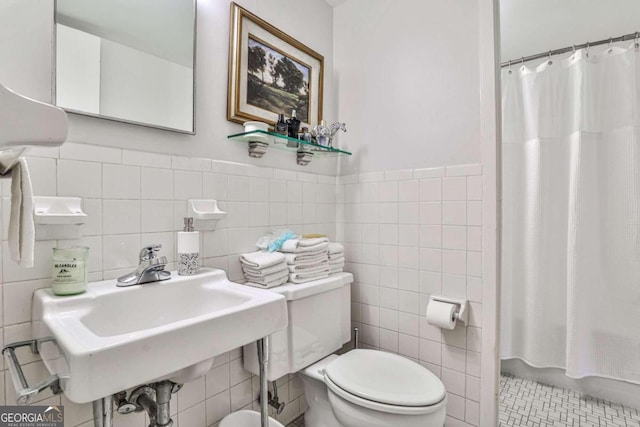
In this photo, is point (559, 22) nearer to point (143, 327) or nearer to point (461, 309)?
point (461, 309)

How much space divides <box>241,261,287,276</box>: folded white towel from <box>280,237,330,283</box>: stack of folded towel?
40 mm

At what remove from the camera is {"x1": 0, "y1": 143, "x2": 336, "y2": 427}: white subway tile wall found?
856 mm

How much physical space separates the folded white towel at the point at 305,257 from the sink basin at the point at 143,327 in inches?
12.4

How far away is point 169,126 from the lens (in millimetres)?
1134

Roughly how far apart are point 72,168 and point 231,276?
26.1 inches

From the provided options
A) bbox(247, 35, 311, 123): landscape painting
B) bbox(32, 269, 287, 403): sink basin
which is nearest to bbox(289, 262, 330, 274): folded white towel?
bbox(32, 269, 287, 403): sink basin

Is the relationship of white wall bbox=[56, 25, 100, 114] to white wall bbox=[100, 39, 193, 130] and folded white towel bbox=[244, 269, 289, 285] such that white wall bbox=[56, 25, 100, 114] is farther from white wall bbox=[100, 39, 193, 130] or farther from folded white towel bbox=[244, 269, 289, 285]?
folded white towel bbox=[244, 269, 289, 285]

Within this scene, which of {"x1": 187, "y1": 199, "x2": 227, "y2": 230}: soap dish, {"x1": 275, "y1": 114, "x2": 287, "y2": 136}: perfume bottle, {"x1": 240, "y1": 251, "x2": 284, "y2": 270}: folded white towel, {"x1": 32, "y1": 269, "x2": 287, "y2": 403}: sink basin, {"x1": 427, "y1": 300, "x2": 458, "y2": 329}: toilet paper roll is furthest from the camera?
{"x1": 275, "y1": 114, "x2": 287, "y2": 136}: perfume bottle

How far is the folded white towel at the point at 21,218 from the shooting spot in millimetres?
586

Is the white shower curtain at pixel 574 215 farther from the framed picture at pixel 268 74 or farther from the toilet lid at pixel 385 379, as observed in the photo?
the framed picture at pixel 268 74

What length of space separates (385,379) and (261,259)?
678 millimetres

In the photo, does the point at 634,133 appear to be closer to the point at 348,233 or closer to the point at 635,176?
the point at 635,176

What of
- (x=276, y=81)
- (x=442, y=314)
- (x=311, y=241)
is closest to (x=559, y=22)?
(x=276, y=81)

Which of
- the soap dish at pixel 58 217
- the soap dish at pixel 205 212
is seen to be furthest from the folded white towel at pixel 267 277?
the soap dish at pixel 58 217
